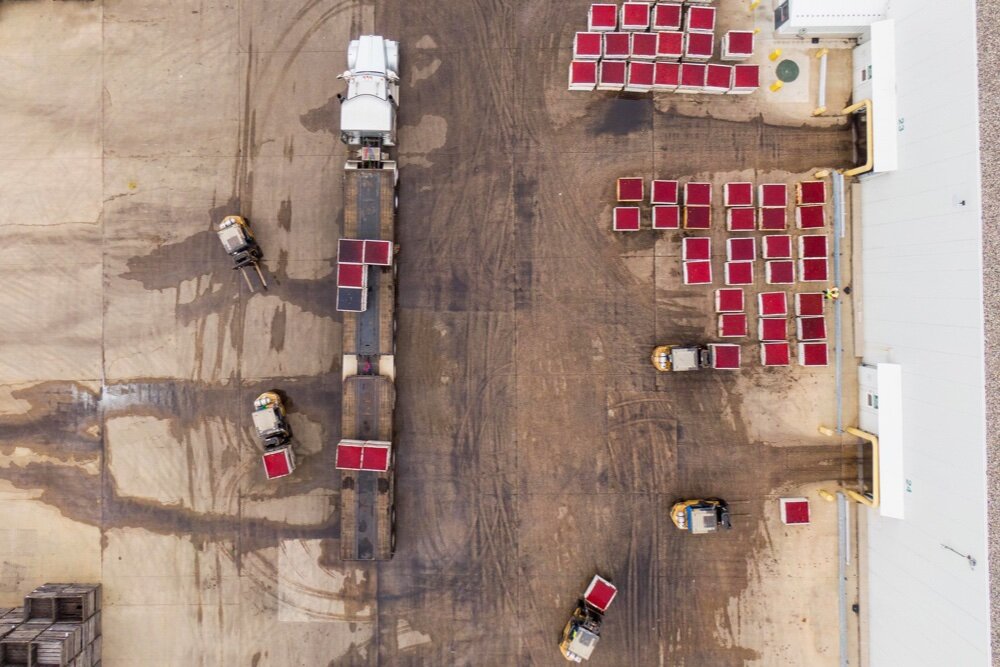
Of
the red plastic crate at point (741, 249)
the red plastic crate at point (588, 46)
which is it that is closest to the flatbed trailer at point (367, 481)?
the red plastic crate at point (741, 249)

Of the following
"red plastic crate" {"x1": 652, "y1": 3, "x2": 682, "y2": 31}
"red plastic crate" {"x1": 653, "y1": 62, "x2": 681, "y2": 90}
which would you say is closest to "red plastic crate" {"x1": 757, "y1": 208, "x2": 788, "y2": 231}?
"red plastic crate" {"x1": 653, "y1": 62, "x2": 681, "y2": 90}

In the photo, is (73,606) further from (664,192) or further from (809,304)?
(809,304)

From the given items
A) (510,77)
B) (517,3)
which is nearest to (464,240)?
(510,77)

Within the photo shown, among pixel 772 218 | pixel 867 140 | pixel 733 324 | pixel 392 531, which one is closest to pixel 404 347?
pixel 392 531

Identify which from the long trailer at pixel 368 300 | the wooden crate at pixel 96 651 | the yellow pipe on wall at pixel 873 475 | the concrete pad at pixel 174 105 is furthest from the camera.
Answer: the concrete pad at pixel 174 105

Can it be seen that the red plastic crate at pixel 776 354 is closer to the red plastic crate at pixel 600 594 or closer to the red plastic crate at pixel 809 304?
the red plastic crate at pixel 809 304

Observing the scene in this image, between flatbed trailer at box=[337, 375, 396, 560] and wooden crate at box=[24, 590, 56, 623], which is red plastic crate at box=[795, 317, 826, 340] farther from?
wooden crate at box=[24, 590, 56, 623]

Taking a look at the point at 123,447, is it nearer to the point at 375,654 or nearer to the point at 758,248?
the point at 375,654
